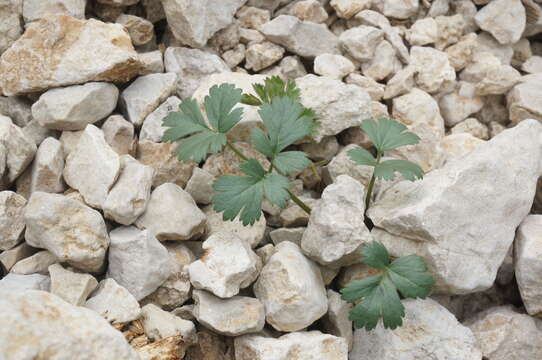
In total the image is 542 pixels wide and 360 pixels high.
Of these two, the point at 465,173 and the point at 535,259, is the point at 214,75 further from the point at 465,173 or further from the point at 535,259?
the point at 535,259

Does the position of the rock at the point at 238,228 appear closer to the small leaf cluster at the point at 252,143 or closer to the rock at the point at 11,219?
the small leaf cluster at the point at 252,143

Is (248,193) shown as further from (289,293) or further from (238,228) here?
(289,293)

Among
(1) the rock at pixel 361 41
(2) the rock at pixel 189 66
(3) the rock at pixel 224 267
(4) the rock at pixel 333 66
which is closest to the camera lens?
(3) the rock at pixel 224 267

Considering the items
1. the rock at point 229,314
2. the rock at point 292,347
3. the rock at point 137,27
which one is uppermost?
the rock at point 137,27

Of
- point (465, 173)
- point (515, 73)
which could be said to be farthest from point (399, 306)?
point (515, 73)

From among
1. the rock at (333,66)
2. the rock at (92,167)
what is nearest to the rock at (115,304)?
the rock at (92,167)

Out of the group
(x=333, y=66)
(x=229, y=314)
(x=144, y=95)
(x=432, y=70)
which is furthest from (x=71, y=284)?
(x=432, y=70)
